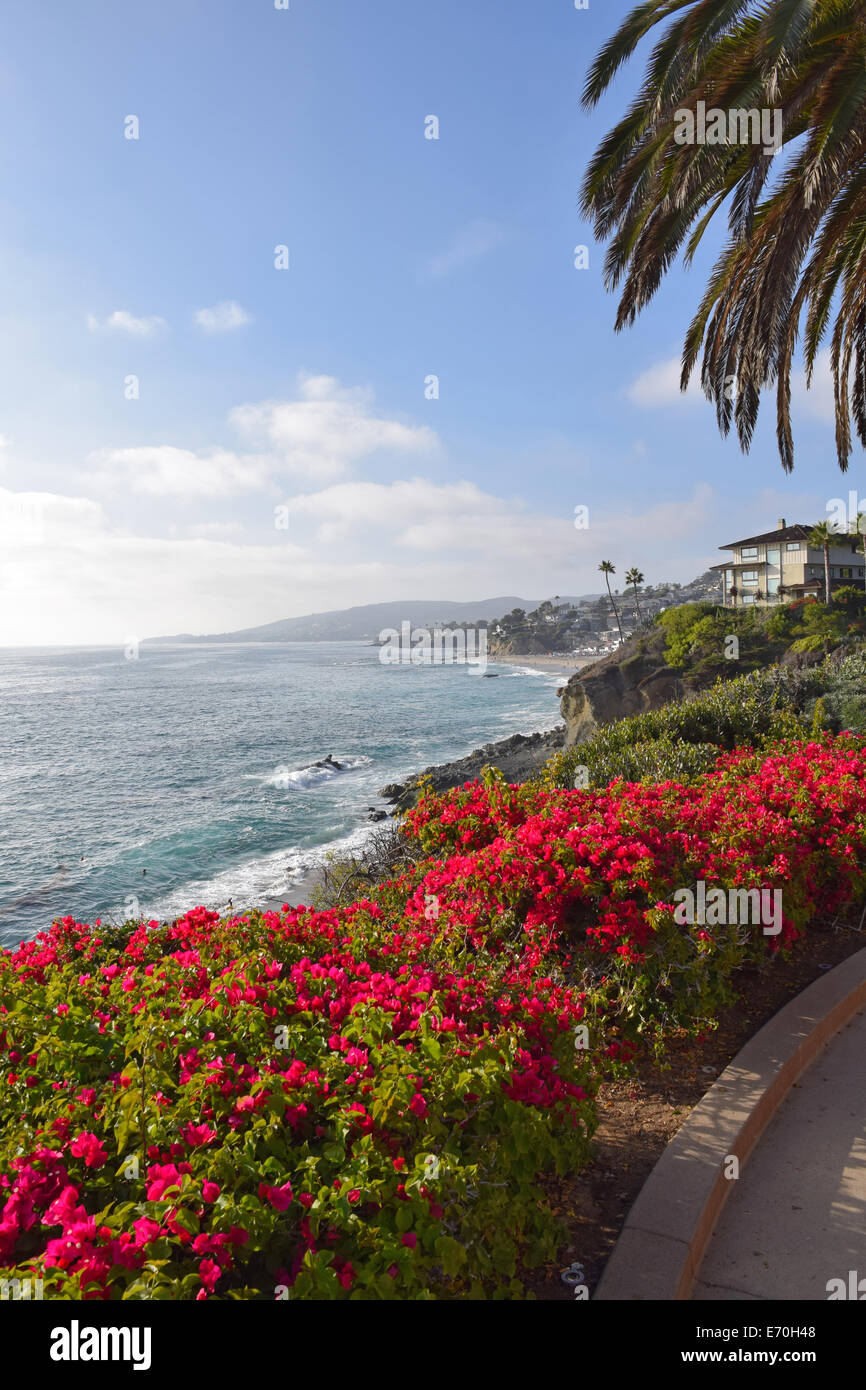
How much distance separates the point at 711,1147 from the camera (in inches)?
145

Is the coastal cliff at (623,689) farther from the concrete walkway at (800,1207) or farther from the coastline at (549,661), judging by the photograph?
the coastline at (549,661)

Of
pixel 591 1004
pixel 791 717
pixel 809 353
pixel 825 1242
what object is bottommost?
pixel 825 1242

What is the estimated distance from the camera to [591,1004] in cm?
453

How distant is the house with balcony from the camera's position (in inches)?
2128

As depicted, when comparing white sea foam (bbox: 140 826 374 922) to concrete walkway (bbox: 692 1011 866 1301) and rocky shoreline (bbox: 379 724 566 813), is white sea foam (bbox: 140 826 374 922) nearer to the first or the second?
rocky shoreline (bbox: 379 724 566 813)

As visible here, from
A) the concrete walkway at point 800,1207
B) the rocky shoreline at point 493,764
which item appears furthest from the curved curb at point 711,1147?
the rocky shoreline at point 493,764

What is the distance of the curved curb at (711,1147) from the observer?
296cm

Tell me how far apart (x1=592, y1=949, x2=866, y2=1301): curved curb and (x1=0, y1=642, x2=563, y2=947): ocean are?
20.8ft

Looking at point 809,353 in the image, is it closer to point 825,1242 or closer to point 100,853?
point 825,1242

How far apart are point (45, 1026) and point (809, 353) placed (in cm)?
1287

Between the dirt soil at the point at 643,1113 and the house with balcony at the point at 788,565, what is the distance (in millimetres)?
50834

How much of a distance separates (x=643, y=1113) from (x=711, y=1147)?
532 mm

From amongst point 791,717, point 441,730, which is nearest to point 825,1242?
point 791,717
